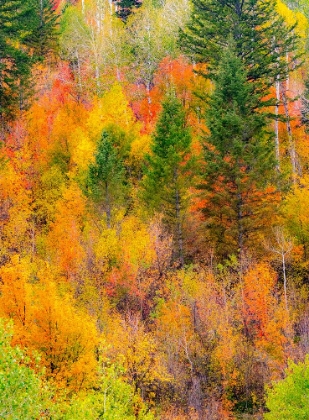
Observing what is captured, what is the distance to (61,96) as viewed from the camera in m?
50.3

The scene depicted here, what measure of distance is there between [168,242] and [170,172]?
176 inches

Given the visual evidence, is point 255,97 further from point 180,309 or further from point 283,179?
point 180,309

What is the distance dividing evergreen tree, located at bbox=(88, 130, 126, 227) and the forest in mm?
93

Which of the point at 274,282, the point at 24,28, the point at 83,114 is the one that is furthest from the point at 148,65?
the point at 274,282

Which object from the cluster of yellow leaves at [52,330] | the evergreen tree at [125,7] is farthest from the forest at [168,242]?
the evergreen tree at [125,7]

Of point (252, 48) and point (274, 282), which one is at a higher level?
point (252, 48)

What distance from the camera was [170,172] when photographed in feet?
108

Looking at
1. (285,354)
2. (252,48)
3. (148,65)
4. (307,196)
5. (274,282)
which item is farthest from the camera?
(148,65)

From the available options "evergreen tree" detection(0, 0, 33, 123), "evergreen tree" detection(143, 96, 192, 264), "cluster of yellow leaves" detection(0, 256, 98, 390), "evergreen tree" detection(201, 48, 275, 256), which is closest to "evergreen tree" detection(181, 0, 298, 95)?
"evergreen tree" detection(201, 48, 275, 256)

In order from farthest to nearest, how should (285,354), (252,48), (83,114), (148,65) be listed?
(148,65), (83,114), (252,48), (285,354)

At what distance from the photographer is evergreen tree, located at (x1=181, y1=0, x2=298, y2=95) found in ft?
115

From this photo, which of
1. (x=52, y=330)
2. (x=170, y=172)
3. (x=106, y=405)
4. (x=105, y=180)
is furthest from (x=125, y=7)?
(x=106, y=405)

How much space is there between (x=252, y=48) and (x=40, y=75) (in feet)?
73.0

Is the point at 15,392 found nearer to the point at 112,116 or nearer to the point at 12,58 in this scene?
the point at 112,116
